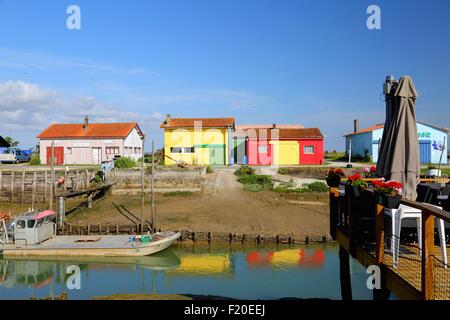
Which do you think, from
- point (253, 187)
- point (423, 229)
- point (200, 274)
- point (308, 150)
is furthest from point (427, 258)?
point (308, 150)

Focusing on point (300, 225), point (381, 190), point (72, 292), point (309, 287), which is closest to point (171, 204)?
point (300, 225)

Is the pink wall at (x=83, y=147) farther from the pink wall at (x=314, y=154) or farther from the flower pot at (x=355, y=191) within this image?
the flower pot at (x=355, y=191)

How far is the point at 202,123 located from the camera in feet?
143

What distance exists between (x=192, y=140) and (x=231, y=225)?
20681 mm

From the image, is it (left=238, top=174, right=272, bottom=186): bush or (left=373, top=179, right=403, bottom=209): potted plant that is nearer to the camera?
(left=373, top=179, right=403, bottom=209): potted plant

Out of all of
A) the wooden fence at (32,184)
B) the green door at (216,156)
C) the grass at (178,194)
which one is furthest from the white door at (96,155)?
the grass at (178,194)

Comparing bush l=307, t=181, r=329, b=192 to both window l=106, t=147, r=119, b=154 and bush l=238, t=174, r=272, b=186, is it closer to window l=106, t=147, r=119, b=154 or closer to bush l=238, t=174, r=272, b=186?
bush l=238, t=174, r=272, b=186

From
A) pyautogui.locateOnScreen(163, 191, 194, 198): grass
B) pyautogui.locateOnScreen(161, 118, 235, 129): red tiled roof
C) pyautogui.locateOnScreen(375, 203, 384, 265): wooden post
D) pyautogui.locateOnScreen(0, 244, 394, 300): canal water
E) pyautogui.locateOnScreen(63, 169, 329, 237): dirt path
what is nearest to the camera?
pyautogui.locateOnScreen(375, 203, 384, 265): wooden post

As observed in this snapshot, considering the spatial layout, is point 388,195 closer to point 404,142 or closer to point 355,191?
point 355,191

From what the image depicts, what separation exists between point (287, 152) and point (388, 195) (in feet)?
122

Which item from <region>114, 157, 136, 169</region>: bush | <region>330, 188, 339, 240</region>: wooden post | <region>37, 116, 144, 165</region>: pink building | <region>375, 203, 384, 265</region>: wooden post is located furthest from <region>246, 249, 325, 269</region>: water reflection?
<region>37, 116, 144, 165</region>: pink building

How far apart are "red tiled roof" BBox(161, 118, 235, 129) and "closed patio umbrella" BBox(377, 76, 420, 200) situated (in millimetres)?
34306

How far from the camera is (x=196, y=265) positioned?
18594 mm

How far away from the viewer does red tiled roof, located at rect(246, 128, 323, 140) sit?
42750 mm
